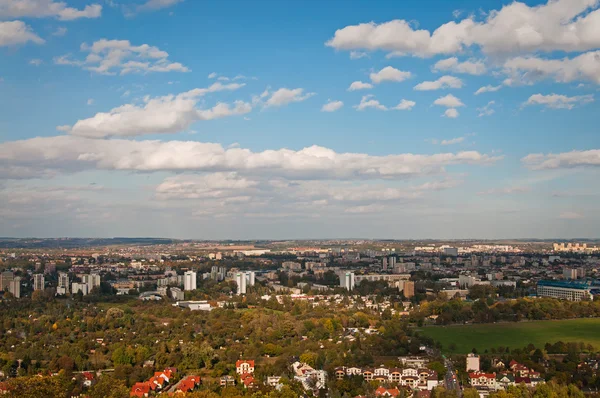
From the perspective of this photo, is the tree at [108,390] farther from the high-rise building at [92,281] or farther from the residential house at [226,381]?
the high-rise building at [92,281]

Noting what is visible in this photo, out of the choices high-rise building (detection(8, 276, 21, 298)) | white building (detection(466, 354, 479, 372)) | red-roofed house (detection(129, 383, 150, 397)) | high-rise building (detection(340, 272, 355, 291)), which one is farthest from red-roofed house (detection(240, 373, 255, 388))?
high-rise building (detection(340, 272, 355, 291))

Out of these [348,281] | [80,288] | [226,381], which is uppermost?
[348,281]

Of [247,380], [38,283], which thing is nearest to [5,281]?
[38,283]

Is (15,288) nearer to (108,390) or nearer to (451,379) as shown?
(108,390)

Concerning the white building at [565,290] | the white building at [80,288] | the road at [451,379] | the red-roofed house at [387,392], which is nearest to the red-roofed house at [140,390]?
the red-roofed house at [387,392]

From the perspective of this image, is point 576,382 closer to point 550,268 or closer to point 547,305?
point 547,305

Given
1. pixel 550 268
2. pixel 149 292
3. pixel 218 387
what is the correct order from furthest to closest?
pixel 550 268 < pixel 149 292 < pixel 218 387

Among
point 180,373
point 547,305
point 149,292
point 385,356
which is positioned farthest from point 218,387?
point 149,292

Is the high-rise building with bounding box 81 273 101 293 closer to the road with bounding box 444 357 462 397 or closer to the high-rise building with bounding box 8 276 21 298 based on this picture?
the high-rise building with bounding box 8 276 21 298

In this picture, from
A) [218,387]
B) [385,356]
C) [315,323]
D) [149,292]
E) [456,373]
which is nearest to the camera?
[218,387]
